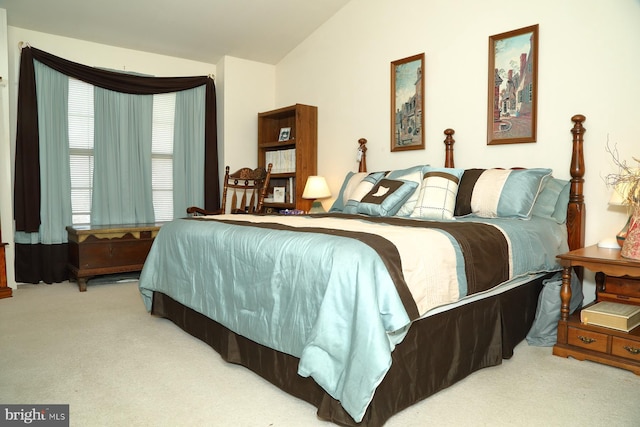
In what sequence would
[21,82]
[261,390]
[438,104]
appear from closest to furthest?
[261,390], [438,104], [21,82]

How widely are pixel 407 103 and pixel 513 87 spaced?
940 millimetres

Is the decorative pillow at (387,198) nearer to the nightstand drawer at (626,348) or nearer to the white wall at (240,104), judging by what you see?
the nightstand drawer at (626,348)

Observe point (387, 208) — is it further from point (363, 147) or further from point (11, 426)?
point (11, 426)

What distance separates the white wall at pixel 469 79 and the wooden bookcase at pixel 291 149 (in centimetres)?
14

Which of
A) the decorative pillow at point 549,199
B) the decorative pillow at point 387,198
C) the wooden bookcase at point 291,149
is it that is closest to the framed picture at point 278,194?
the wooden bookcase at point 291,149

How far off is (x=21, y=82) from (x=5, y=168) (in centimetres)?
81

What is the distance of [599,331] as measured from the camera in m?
2.30

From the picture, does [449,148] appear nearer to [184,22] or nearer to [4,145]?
[184,22]

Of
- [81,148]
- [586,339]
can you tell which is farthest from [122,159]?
→ [586,339]

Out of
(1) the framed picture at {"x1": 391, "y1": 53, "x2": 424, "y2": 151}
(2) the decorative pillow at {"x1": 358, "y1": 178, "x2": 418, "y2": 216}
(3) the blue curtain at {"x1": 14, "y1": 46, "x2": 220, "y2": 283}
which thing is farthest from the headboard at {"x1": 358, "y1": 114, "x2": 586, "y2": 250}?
(3) the blue curtain at {"x1": 14, "y1": 46, "x2": 220, "y2": 283}

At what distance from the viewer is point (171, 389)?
6.62ft

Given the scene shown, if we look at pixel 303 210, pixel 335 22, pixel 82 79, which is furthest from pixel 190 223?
pixel 335 22

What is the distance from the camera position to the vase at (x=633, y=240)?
2.19 m

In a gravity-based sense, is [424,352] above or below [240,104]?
below
